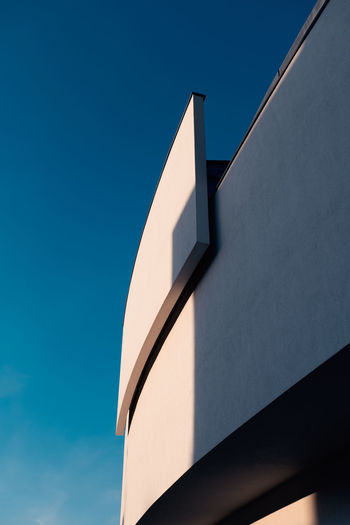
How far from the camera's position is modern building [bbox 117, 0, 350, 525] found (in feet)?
15.7

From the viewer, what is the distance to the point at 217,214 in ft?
25.4

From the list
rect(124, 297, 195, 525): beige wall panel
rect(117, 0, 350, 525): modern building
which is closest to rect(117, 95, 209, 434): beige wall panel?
rect(117, 0, 350, 525): modern building

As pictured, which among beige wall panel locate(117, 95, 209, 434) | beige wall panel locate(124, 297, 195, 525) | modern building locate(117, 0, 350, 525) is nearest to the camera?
modern building locate(117, 0, 350, 525)

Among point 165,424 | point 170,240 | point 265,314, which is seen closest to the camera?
point 265,314

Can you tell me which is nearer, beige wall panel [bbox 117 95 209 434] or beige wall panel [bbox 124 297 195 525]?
beige wall panel [bbox 124 297 195 525]

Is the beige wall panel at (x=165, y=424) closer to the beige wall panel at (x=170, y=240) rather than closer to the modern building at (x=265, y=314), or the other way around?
the modern building at (x=265, y=314)

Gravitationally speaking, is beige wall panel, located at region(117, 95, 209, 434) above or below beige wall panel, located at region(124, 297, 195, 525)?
above

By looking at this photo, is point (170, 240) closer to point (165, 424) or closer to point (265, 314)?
point (165, 424)

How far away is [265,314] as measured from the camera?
219 inches

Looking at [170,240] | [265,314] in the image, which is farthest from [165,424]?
[265,314]

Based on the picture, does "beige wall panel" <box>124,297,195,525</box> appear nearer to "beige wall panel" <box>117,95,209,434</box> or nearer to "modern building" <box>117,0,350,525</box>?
"modern building" <box>117,0,350,525</box>

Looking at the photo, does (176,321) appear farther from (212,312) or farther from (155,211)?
(155,211)

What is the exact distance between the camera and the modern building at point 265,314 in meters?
4.78

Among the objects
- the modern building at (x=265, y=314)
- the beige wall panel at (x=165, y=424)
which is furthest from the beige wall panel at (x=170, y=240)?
the beige wall panel at (x=165, y=424)
